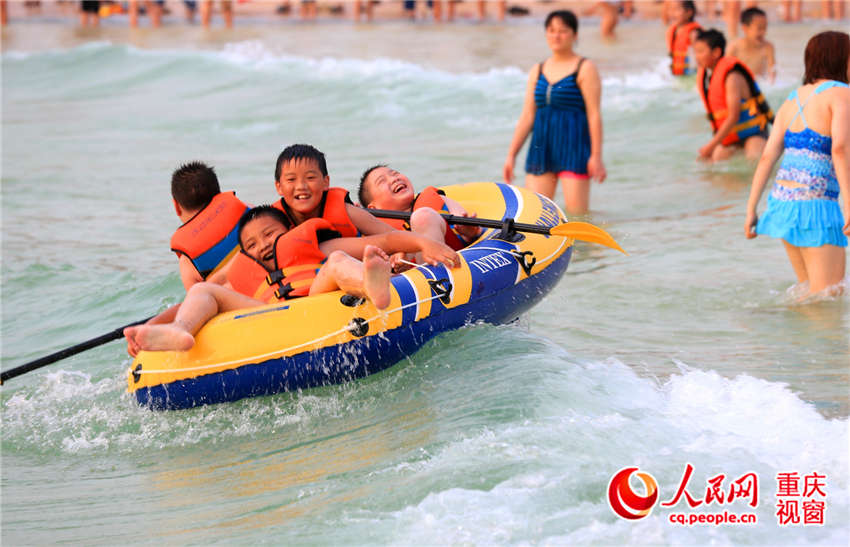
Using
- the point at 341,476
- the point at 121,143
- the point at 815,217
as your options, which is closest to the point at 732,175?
the point at 815,217

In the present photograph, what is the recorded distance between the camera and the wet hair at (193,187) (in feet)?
16.1

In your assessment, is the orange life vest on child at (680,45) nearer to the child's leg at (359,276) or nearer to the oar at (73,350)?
the child's leg at (359,276)

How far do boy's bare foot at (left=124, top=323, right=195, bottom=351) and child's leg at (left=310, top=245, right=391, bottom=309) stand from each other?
0.60 metres

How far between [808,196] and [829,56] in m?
0.69

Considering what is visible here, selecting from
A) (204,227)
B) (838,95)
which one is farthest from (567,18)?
(204,227)

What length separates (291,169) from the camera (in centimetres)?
453

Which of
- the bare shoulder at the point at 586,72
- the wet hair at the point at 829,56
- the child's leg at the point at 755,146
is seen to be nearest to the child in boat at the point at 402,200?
the wet hair at the point at 829,56

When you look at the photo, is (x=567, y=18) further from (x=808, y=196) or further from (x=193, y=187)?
(x=193, y=187)

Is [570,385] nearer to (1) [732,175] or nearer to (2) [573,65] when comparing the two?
(2) [573,65]

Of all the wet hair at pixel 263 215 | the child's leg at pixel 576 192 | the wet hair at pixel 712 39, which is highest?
the wet hair at pixel 712 39

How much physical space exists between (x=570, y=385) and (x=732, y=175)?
5.62 m

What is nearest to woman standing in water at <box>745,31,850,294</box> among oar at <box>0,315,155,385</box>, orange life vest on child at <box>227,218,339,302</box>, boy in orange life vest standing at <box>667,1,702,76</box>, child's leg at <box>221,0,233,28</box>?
orange life vest on child at <box>227,218,339,302</box>

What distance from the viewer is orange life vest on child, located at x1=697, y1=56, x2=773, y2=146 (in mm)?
8586

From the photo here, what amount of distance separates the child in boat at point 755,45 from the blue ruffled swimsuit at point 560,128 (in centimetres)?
393
